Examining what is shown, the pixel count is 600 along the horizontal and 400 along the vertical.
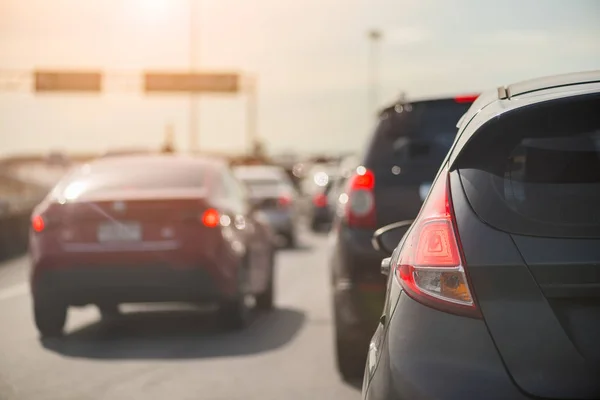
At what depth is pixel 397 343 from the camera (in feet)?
12.7

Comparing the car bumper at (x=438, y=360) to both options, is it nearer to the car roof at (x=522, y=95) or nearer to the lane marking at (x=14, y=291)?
the car roof at (x=522, y=95)

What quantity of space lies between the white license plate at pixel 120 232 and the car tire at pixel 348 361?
8.13 feet

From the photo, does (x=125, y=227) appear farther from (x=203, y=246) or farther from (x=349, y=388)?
(x=349, y=388)

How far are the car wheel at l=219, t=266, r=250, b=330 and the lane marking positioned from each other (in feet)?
14.9

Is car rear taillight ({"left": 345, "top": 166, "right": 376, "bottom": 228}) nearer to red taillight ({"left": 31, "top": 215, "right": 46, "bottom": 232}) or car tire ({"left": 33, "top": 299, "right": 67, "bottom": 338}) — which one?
red taillight ({"left": 31, "top": 215, "right": 46, "bottom": 232})

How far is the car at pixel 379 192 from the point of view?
25.1 feet

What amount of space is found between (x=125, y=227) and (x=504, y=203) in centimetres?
660

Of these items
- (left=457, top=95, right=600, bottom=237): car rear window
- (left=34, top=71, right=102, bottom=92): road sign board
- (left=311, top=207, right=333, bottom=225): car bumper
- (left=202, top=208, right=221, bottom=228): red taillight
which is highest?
(left=34, top=71, right=102, bottom=92): road sign board

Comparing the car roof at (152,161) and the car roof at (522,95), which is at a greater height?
the car roof at (522,95)

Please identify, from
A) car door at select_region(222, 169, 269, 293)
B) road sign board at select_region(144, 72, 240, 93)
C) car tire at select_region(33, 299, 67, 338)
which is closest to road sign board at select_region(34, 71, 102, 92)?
road sign board at select_region(144, 72, 240, 93)

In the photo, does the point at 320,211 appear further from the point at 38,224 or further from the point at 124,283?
the point at 124,283

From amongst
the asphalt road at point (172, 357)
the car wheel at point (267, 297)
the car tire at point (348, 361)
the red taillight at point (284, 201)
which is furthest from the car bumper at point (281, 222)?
the car tire at point (348, 361)

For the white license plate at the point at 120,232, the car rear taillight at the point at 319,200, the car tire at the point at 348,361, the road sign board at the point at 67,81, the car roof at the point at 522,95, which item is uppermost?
the road sign board at the point at 67,81

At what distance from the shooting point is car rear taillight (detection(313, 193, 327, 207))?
32.8 m
